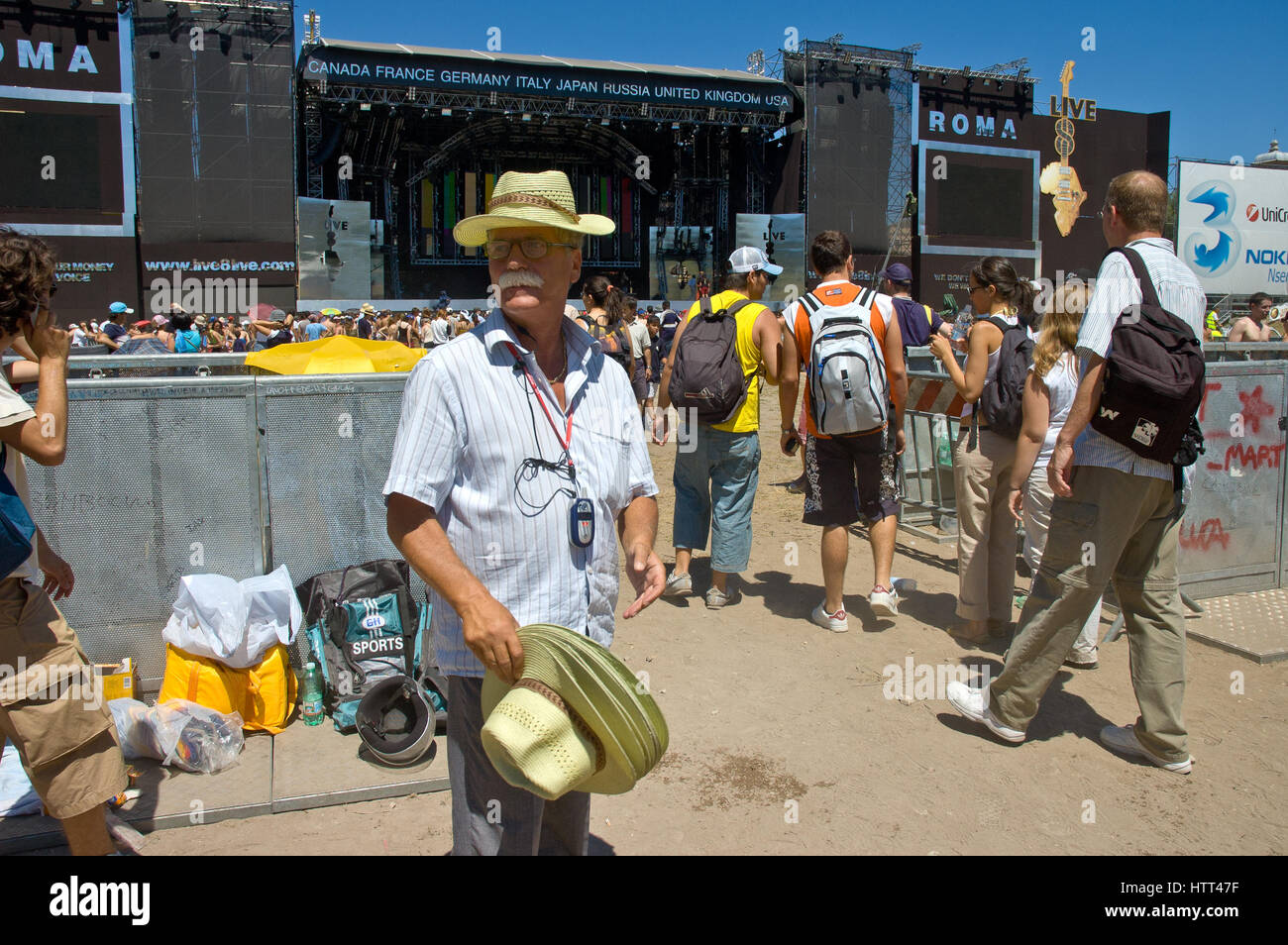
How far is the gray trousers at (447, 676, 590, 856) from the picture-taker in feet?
6.79

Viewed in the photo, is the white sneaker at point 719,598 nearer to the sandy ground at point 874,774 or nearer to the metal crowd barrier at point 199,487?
the sandy ground at point 874,774

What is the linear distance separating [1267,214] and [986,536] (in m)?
14.0

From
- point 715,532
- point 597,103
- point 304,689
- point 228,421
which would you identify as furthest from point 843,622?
point 597,103

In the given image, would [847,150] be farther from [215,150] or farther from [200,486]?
[200,486]

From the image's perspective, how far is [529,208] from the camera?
6.88ft

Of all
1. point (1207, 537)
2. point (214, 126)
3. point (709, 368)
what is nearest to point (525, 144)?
point (214, 126)

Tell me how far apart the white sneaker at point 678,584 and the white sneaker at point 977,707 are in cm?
200

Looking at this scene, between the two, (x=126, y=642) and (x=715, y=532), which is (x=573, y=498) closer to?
(x=126, y=642)

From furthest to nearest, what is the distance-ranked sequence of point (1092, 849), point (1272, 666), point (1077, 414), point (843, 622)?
point (843, 622)
point (1272, 666)
point (1077, 414)
point (1092, 849)

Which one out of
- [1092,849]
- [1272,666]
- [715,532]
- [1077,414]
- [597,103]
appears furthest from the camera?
[597,103]

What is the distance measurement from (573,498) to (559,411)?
0.21 m

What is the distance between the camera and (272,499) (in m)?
4.07

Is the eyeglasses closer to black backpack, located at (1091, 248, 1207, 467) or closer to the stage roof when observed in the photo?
black backpack, located at (1091, 248, 1207, 467)

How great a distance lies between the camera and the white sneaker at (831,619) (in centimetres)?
501
